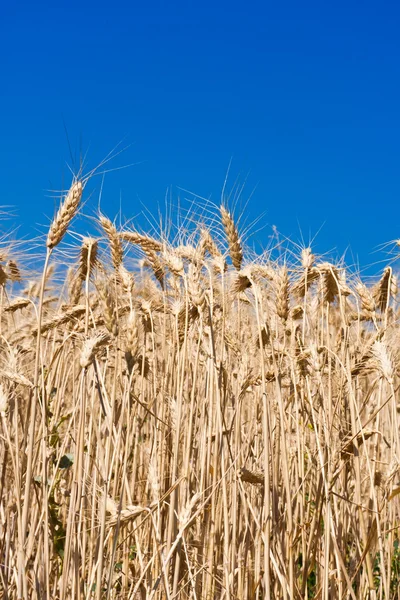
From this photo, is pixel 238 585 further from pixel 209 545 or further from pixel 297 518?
pixel 297 518

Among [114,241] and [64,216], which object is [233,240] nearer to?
[114,241]

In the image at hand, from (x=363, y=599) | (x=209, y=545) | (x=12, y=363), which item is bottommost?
(x=363, y=599)

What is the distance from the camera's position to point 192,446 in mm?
2455

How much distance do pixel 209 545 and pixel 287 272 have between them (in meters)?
1.05

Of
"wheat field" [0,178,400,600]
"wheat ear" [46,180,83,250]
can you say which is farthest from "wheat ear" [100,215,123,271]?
"wheat ear" [46,180,83,250]

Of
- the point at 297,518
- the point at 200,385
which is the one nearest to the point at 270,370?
the point at 200,385


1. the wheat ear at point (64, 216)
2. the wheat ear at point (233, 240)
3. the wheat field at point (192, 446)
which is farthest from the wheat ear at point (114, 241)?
the wheat ear at point (64, 216)

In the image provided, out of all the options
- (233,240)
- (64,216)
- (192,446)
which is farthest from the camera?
(233,240)

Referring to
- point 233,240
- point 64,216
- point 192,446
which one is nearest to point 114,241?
point 233,240

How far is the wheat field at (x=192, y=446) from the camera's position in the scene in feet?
6.66

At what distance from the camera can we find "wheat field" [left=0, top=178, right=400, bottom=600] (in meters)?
2.03

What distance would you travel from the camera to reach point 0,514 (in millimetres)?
2643

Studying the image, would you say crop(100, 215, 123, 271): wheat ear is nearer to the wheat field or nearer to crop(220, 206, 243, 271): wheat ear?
the wheat field

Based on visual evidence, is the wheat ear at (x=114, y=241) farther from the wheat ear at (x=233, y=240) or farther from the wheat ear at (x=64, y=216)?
the wheat ear at (x=64, y=216)
